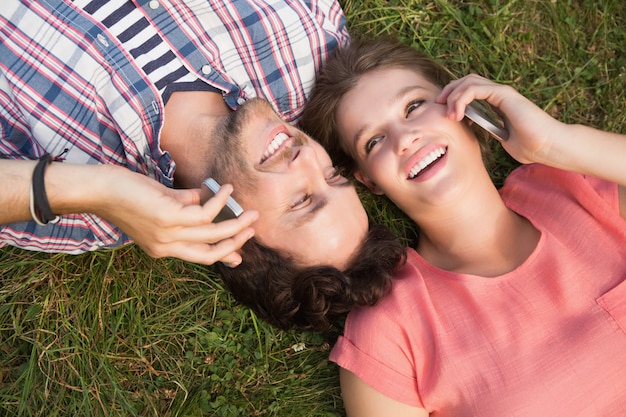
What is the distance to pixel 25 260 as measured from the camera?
13.1ft

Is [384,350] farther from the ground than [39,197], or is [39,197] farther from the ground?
[39,197]

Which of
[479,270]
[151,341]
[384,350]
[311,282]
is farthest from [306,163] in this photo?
[151,341]

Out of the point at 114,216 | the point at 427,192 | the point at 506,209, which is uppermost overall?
the point at 114,216

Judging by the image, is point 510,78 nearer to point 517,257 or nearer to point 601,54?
point 601,54

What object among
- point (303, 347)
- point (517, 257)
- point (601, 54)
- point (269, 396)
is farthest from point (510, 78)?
point (269, 396)

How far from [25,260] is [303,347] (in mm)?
1993

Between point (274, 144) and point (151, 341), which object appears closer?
point (274, 144)

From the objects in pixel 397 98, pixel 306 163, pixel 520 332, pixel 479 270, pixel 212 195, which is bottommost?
pixel 520 332

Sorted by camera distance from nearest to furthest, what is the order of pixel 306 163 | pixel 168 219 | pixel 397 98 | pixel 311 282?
pixel 168 219 → pixel 306 163 → pixel 311 282 → pixel 397 98

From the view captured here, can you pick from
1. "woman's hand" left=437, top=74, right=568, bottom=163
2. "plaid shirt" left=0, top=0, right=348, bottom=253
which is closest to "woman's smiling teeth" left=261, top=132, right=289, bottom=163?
"plaid shirt" left=0, top=0, right=348, bottom=253

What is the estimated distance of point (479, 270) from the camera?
3568 millimetres

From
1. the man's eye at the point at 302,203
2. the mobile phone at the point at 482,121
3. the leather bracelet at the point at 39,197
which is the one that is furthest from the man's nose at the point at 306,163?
the leather bracelet at the point at 39,197

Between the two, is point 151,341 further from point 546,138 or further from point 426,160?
point 546,138

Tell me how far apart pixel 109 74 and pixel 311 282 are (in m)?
1.62
